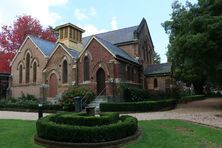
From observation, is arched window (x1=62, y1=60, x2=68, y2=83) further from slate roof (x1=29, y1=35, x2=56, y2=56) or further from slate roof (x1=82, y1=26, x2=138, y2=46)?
slate roof (x1=82, y1=26, x2=138, y2=46)

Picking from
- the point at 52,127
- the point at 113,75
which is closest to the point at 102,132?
the point at 52,127

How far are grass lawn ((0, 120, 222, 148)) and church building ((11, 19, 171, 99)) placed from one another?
49.2 feet

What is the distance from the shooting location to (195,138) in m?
12.1

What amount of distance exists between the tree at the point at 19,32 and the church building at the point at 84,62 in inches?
399

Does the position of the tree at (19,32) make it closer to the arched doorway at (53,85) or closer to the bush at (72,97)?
the arched doorway at (53,85)

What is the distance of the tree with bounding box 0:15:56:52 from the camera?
49594mm

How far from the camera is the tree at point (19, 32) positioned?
49594mm

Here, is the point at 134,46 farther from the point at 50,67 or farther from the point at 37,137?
the point at 37,137

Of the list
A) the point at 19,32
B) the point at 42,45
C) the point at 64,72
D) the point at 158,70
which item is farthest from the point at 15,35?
the point at 158,70

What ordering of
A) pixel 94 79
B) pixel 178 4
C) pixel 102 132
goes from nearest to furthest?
pixel 102 132 < pixel 178 4 < pixel 94 79

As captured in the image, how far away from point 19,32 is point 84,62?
23.7 meters

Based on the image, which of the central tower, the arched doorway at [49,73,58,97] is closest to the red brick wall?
the arched doorway at [49,73,58,97]

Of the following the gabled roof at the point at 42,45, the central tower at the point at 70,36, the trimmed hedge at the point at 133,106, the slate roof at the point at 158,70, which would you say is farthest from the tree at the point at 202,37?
the gabled roof at the point at 42,45

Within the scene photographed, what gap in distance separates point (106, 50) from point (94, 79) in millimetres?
3609
